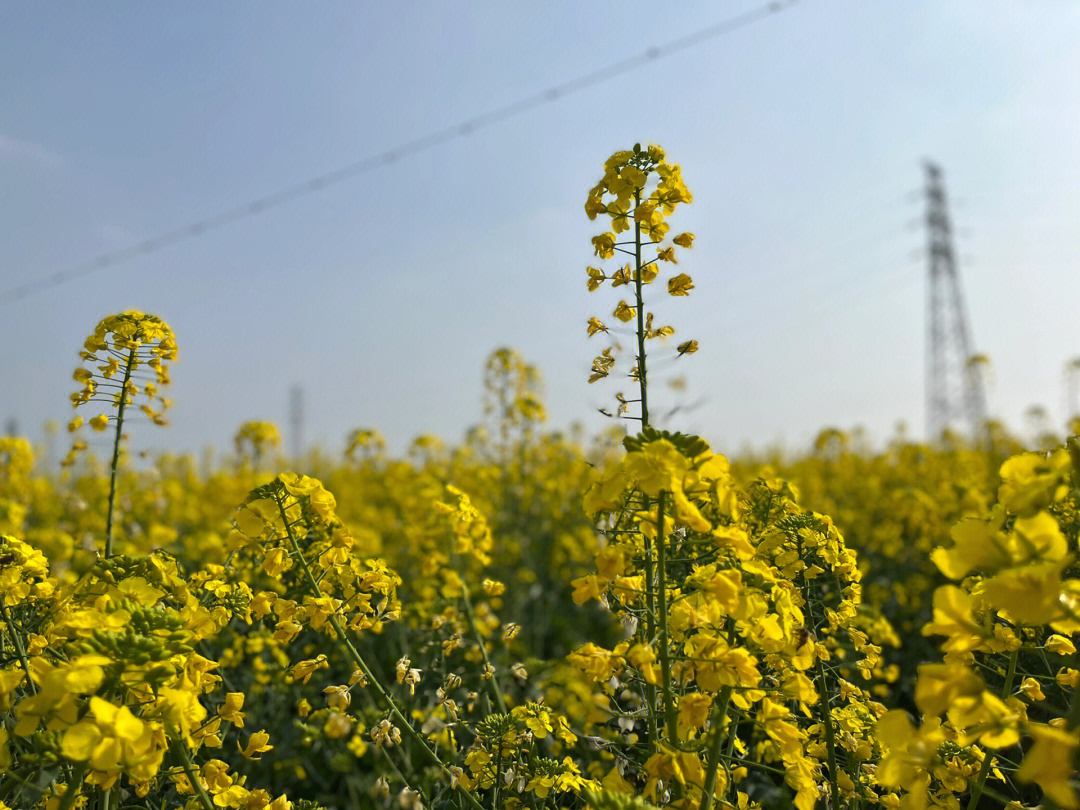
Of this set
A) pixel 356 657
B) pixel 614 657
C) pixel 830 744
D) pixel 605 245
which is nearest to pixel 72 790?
pixel 356 657

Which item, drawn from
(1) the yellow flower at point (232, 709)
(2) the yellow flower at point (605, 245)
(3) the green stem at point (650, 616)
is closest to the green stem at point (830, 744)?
(3) the green stem at point (650, 616)

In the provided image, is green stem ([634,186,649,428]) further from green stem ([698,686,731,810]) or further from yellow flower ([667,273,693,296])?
green stem ([698,686,731,810])

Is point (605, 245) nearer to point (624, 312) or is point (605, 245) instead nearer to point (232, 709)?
point (624, 312)

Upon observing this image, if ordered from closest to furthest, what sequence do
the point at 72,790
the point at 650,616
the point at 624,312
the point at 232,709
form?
the point at 72,790 → the point at 650,616 → the point at 232,709 → the point at 624,312

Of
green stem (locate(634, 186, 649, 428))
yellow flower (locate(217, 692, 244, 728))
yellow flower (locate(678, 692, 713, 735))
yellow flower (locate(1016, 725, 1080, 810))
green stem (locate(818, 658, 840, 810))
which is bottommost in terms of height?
green stem (locate(818, 658, 840, 810))

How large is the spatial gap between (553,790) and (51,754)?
116cm

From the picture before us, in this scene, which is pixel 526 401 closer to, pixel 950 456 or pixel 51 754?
pixel 51 754

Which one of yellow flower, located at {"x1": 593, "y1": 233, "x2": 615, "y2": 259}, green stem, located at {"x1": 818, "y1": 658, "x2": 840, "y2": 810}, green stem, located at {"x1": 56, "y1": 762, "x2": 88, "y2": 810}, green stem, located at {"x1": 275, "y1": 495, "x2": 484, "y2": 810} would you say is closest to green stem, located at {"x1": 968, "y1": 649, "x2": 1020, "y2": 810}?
green stem, located at {"x1": 818, "y1": 658, "x2": 840, "y2": 810}

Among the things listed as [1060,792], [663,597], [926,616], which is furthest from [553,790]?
[926,616]

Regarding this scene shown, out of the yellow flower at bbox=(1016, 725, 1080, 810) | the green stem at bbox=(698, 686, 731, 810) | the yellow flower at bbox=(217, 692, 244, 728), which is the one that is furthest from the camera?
the yellow flower at bbox=(217, 692, 244, 728)

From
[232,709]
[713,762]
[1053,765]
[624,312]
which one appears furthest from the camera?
[624,312]

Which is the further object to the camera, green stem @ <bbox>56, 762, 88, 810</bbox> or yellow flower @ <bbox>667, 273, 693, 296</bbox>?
yellow flower @ <bbox>667, 273, 693, 296</bbox>

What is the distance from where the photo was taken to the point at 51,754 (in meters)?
1.44

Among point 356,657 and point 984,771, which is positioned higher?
point 356,657
